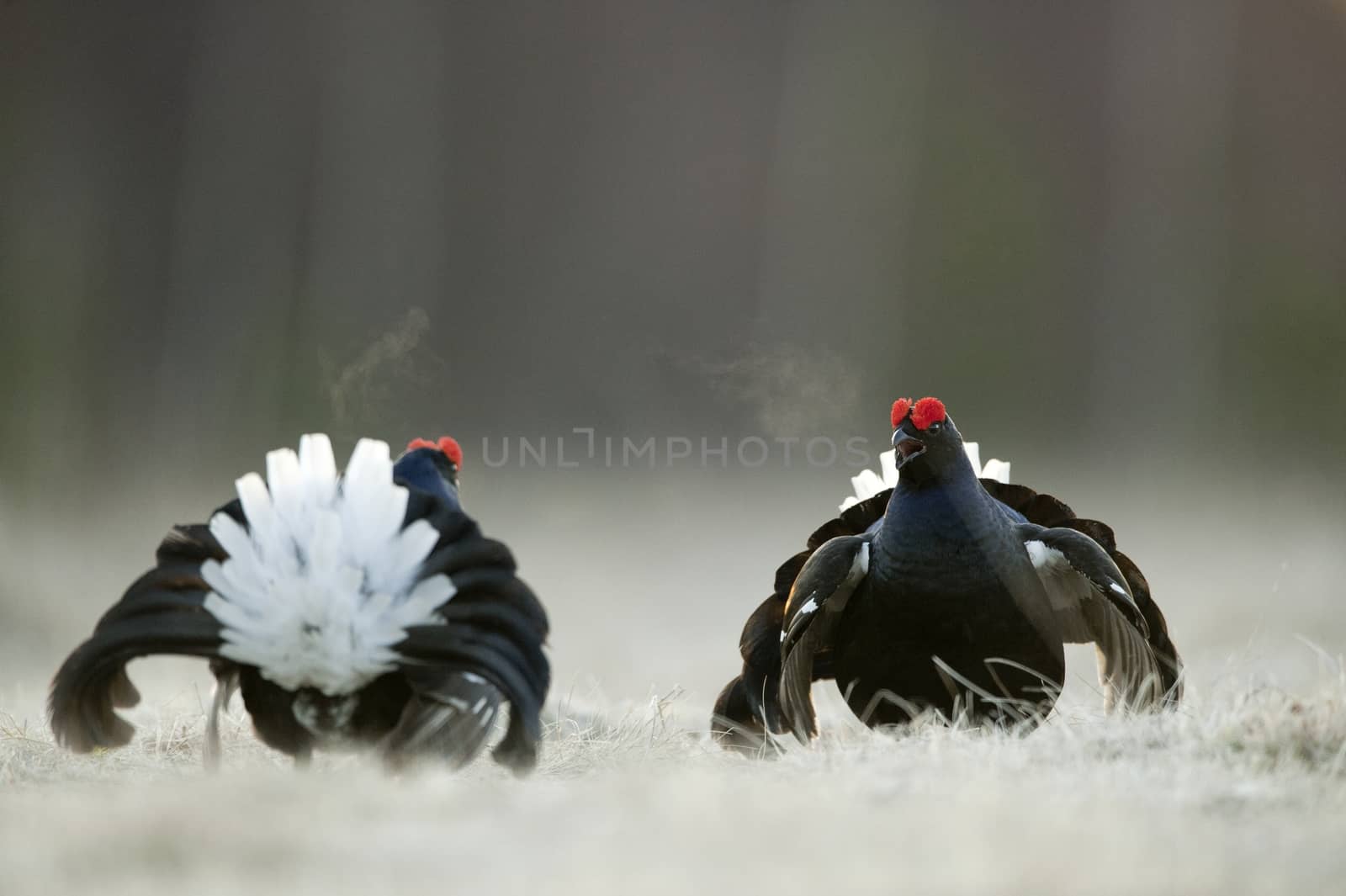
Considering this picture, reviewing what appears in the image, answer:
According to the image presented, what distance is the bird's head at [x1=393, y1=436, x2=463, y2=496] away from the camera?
8.47 feet

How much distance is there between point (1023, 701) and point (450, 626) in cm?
128

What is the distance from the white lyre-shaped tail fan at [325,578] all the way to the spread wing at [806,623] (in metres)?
0.82

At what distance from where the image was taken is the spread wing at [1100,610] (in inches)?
103

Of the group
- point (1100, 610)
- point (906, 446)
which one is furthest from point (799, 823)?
point (1100, 610)

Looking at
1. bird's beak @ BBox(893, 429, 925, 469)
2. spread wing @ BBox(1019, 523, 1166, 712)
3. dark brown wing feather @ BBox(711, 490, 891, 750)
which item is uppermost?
bird's beak @ BBox(893, 429, 925, 469)

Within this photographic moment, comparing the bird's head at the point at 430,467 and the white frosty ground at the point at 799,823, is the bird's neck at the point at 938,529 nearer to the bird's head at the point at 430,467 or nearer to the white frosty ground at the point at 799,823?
the white frosty ground at the point at 799,823

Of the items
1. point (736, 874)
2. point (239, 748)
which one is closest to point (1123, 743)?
point (736, 874)

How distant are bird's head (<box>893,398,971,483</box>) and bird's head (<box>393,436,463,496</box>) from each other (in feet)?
3.21

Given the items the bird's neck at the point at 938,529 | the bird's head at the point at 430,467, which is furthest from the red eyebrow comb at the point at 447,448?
the bird's neck at the point at 938,529

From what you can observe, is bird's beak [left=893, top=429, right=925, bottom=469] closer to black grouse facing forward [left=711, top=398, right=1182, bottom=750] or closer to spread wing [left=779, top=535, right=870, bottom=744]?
black grouse facing forward [left=711, top=398, right=1182, bottom=750]

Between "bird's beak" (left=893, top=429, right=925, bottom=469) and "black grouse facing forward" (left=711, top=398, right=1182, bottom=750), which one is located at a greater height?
"bird's beak" (left=893, top=429, right=925, bottom=469)

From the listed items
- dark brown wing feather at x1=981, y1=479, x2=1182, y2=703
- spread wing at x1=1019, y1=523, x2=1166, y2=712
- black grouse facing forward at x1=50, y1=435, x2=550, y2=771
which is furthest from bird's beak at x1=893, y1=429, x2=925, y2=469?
black grouse facing forward at x1=50, y1=435, x2=550, y2=771

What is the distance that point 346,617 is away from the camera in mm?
2211

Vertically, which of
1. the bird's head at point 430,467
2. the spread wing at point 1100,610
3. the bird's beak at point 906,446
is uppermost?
the bird's beak at point 906,446
